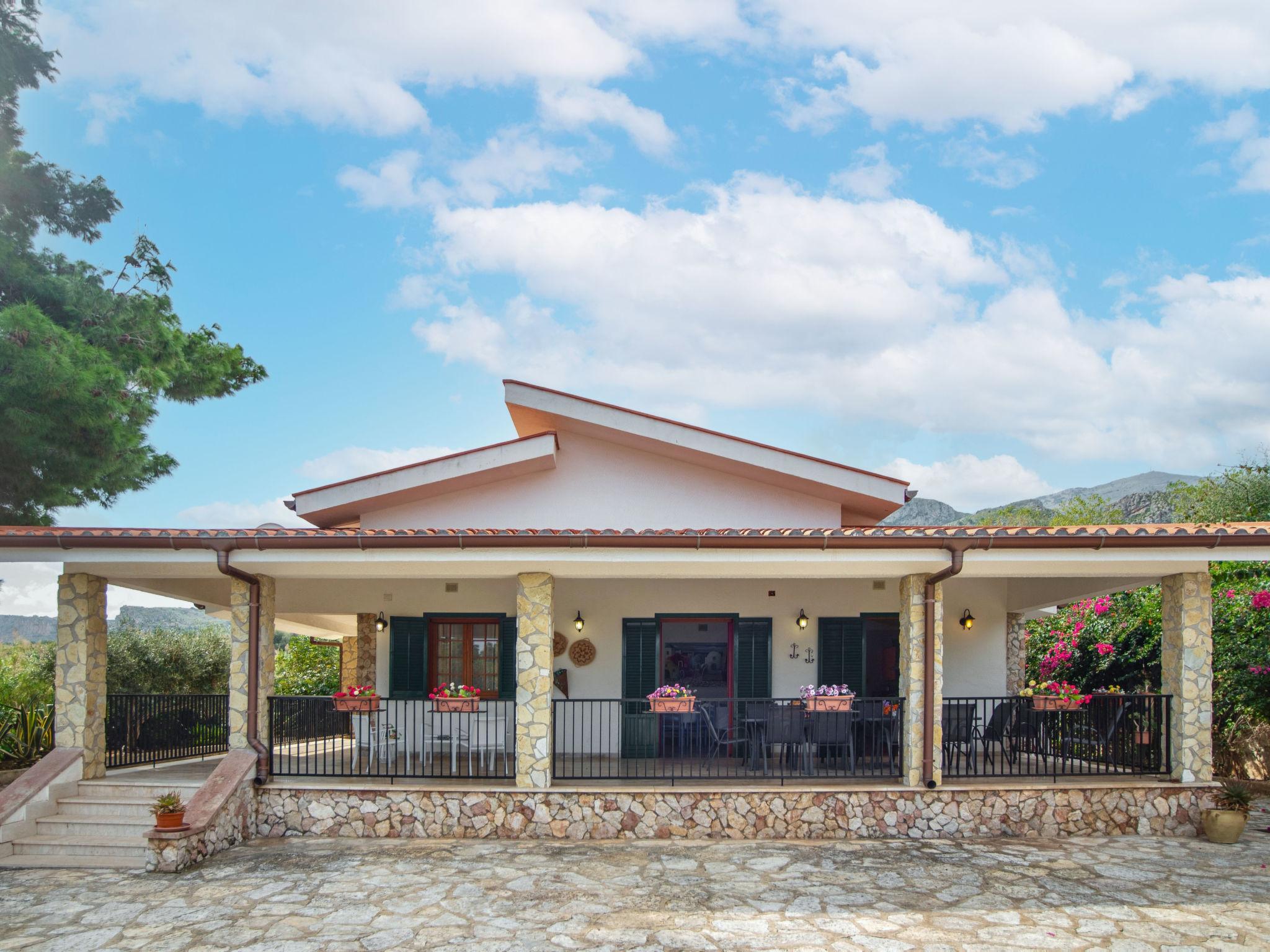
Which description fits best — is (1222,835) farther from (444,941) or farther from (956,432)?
(956,432)

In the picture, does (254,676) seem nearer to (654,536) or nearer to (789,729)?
(654,536)

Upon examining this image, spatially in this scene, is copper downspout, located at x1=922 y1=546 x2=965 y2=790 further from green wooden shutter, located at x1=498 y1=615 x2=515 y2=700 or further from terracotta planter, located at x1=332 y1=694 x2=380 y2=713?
terracotta planter, located at x1=332 y1=694 x2=380 y2=713

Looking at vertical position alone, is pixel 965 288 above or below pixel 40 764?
above

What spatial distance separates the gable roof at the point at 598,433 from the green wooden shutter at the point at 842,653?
1.76 m

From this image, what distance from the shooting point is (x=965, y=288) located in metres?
32.0

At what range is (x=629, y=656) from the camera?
12859mm

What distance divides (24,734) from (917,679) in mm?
11546

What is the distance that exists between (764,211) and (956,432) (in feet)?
140

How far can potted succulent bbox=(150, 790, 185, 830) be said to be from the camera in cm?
881

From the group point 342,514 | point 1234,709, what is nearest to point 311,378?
point 342,514

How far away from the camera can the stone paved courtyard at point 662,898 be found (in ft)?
22.5

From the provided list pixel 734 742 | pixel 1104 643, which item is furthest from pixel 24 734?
pixel 1104 643

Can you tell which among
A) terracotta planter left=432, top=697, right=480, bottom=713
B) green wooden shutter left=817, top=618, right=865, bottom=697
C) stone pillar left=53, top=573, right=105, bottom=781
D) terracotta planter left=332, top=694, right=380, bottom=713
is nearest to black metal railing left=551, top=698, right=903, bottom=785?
green wooden shutter left=817, top=618, right=865, bottom=697

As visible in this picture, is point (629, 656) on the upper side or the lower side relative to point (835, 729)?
upper
